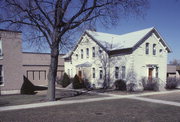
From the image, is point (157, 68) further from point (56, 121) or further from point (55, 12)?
point (56, 121)

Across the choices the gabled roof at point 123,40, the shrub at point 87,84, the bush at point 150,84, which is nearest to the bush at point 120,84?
the bush at point 150,84

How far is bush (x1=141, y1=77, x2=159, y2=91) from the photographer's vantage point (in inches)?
813

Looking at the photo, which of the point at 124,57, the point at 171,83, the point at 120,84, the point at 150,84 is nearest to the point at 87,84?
the point at 120,84

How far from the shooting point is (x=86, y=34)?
2698cm

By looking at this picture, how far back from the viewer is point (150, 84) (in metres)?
20.8

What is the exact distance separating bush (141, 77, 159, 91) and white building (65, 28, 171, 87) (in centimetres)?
78

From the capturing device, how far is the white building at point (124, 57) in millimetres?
20658

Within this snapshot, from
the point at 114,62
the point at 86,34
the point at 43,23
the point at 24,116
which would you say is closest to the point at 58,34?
the point at 43,23

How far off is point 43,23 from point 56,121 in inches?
328

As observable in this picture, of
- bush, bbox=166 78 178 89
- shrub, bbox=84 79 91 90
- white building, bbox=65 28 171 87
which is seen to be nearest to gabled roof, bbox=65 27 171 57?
white building, bbox=65 28 171 87

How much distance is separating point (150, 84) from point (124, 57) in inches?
182

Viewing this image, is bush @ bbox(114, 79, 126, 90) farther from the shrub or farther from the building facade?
the building facade

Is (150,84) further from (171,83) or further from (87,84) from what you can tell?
(87,84)

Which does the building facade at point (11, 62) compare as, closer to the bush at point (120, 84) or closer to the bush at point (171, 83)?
the bush at point (120, 84)
